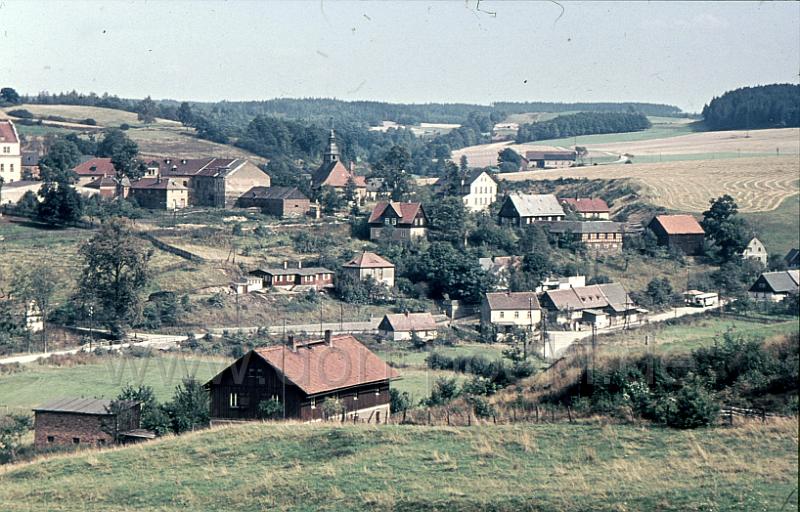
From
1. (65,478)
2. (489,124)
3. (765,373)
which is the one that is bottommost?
(65,478)

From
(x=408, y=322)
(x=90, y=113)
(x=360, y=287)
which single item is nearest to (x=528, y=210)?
(x=360, y=287)

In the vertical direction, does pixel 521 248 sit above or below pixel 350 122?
below

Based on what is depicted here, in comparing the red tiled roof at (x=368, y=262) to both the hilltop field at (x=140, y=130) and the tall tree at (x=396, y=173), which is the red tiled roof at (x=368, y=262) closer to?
the tall tree at (x=396, y=173)

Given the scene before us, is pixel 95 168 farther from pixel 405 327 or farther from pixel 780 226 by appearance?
pixel 780 226

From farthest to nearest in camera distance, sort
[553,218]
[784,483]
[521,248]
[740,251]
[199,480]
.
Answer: [553,218] → [521,248] → [740,251] → [199,480] → [784,483]

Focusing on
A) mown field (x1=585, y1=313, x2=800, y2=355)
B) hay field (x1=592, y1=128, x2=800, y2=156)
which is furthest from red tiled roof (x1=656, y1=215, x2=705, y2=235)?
mown field (x1=585, y1=313, x2=800, y2=355)

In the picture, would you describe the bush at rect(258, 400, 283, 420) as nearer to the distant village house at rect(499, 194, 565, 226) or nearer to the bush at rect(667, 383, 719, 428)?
the bush at rect(667, 383, 719, 428)

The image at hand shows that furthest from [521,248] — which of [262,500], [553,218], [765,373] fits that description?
[262,500]

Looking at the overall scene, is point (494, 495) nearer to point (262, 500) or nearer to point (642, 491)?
point (642, 491)
